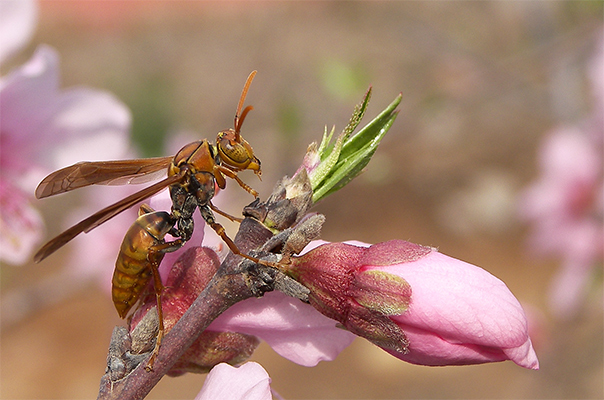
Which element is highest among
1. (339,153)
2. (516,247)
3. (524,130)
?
(524,130)

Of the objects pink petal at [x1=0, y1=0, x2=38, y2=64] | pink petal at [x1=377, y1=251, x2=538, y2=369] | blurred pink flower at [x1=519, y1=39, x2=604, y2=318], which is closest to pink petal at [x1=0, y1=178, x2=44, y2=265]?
pink petal at [x1=0, y1=0, x2=38, y2=64]

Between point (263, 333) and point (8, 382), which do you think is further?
point (8, 382)

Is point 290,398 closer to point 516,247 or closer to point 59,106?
point 516,247

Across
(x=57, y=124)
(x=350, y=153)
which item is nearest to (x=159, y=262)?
(x=350, y=153)

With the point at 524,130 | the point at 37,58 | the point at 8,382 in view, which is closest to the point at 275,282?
the point at 37,58

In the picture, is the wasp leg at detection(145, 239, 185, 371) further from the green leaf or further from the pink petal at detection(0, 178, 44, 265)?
the pink petal at detection(0, 178, 44, 265)

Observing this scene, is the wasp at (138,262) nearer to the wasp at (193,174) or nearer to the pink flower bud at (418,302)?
the wasp at (193,174)

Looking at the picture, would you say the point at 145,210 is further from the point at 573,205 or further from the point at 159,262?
the point at 573,205
